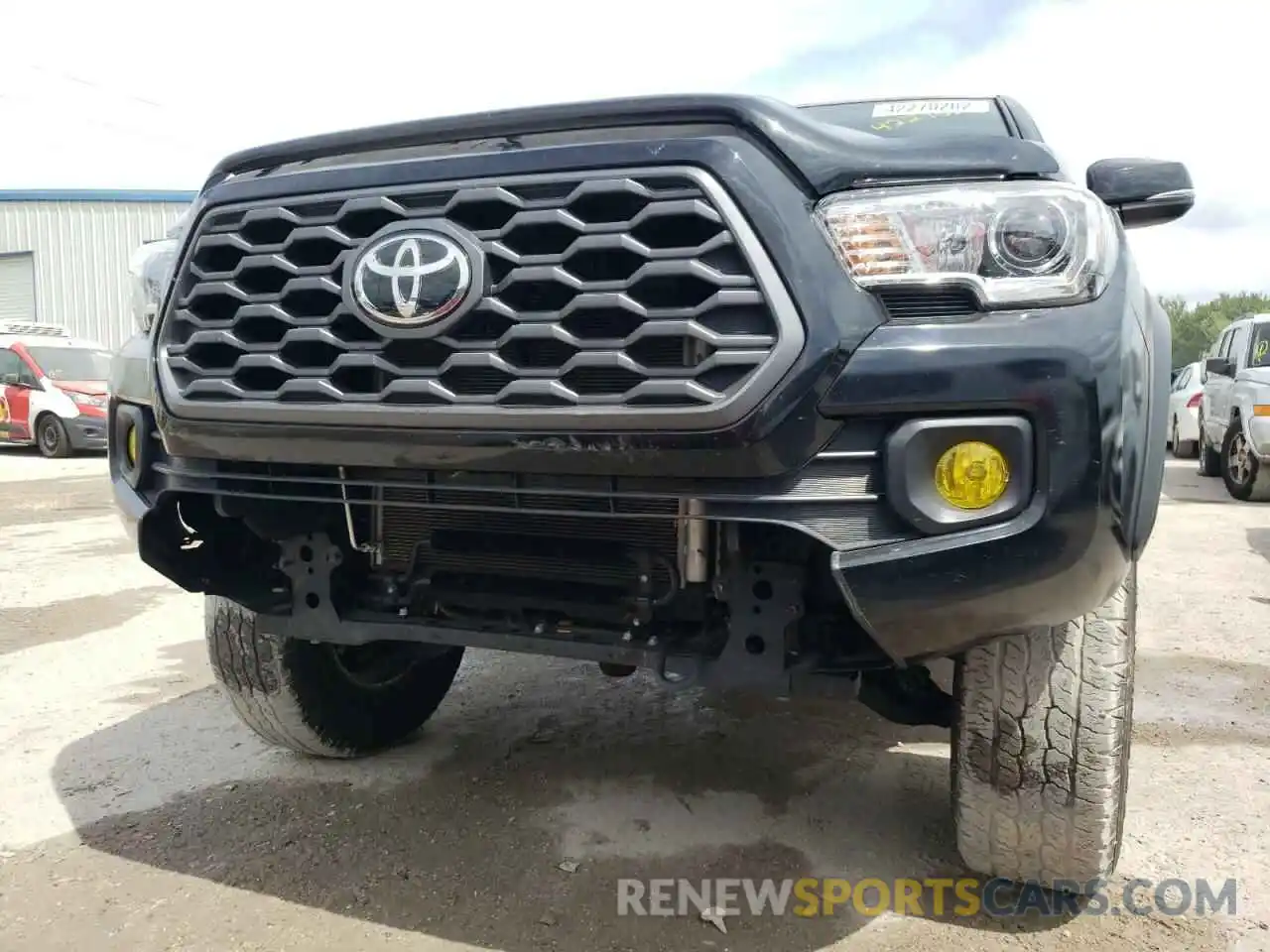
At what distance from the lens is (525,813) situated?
2.59m

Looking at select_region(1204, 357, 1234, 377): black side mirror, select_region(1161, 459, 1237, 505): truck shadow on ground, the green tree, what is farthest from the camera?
the green tree

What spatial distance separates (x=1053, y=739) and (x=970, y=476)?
634 mm

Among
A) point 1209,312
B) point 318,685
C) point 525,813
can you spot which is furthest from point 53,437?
point 1209,312

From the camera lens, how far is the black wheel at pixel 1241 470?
898cm

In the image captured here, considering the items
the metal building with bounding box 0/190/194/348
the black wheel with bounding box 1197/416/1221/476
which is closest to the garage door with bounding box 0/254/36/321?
the metal building with bounding box 0/190/194/348

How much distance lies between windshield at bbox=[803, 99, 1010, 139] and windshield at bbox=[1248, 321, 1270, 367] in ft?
28.6

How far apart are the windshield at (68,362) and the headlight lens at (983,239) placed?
47.6 ft

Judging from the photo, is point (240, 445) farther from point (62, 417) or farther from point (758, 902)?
point (62, 417)

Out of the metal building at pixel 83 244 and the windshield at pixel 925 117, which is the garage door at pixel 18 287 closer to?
the metal building at pixel 83 244

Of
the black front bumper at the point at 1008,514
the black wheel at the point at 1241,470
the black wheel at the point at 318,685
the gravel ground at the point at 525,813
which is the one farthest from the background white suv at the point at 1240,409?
the black front bumper at the point at 1008,514

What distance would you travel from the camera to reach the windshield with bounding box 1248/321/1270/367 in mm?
9695

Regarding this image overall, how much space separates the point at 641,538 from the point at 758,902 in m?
0.84

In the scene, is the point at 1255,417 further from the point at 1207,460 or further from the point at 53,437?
the point at 53,437

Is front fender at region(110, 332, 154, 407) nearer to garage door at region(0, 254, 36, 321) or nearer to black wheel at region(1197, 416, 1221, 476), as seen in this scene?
black wheel at region(1197, 416, 1221, 476)
